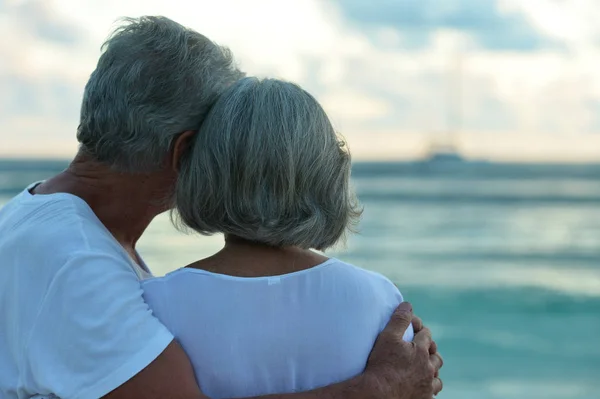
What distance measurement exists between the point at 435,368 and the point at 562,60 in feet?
60.4

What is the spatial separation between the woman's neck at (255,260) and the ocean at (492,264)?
0.21 m

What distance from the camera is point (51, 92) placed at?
1692 centimetres

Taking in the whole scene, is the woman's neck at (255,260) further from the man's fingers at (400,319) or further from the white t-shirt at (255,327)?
the man's fingers at (400,319)

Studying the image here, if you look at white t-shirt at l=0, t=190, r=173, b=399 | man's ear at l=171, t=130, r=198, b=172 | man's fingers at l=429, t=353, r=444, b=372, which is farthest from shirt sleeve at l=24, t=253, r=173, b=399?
man's fingers at l=429, t=353, r=444, b=372

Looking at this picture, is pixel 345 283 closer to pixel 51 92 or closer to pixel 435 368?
pixel 435 368

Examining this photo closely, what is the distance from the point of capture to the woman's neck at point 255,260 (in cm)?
161

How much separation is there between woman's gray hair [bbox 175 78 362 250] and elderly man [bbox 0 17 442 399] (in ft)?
0.58

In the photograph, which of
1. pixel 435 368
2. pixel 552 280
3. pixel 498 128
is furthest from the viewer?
pixel 498 128

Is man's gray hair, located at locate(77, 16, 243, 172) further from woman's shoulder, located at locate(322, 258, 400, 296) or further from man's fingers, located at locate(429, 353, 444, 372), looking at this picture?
man's fingers, located at locate(429, 353, 444, 372)

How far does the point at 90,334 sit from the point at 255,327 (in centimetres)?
29

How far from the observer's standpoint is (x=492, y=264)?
36.7 ft

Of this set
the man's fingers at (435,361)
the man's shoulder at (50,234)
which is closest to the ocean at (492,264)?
the man's fingers at (435,361)

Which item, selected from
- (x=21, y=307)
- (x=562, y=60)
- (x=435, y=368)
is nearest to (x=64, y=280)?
(x=21, y=307)

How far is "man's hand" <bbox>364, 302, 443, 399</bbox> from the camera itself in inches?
64.6
